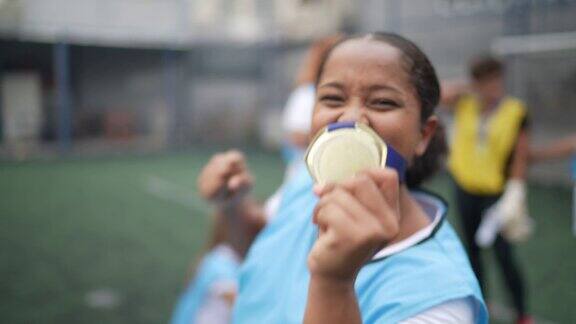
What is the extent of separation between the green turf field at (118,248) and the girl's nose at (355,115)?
0.82 meters

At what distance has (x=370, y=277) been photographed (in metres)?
A: 0.96

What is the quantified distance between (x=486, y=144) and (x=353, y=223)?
3.18 metres

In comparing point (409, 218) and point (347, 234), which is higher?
point (347, 234)

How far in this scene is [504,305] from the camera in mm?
4027

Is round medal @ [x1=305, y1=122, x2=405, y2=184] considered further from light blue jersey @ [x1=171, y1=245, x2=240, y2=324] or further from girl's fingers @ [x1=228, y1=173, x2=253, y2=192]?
light blue jersey @ [x1=171, y1=245, x2=240, y2=324]

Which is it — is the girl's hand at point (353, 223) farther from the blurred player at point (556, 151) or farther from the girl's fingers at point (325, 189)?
the blurred player at point (556, 151)

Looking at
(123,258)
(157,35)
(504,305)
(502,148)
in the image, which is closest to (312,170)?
(502,148)

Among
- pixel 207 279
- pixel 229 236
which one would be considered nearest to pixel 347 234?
pixel 229 236

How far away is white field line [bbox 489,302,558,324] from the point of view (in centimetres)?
369

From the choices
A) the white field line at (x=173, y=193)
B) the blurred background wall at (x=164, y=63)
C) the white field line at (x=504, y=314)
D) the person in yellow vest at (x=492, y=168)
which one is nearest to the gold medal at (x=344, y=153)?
the person in yellow vest at (x=492, y=168)

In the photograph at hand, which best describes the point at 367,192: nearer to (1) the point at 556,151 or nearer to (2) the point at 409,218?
(2) the point at 409,218

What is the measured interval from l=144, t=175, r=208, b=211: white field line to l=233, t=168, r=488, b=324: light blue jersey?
6479 millimetres

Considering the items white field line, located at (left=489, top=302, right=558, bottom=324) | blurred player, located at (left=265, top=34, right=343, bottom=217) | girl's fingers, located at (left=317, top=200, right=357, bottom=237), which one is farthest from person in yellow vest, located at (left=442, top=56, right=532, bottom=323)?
→ girl's fingers, located at (left=317, top=200, right=357, bottom=237)

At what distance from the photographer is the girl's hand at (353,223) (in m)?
0.70
